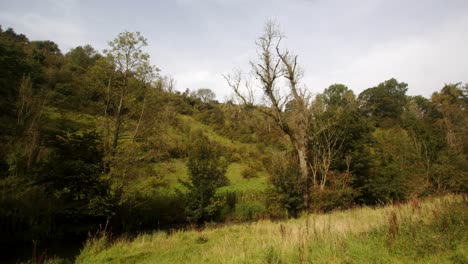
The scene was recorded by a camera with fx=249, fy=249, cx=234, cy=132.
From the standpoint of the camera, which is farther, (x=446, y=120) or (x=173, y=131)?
(x=446, y=120)

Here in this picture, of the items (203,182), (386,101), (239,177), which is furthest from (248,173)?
(386,101)

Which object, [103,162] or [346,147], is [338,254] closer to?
[103,162]

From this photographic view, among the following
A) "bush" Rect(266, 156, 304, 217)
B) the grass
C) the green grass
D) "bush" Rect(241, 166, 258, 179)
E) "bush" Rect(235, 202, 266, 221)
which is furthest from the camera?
"bush" Rect(241, 166, 258, 179)

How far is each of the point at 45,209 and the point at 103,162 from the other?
373 centimetres

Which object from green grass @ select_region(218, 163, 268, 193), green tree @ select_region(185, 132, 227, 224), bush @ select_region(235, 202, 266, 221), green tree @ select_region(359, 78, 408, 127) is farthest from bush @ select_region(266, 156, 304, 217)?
green tree @ select_region(359, 78, 408, 127)

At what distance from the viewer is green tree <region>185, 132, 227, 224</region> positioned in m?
16.5

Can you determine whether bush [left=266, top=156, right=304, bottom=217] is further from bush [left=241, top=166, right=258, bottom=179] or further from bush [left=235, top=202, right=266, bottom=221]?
bush [left=241, top=166, right=258, bottom=179]

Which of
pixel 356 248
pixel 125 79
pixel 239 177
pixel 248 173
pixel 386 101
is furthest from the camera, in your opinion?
pixel 386 101

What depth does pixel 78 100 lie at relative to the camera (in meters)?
13.9

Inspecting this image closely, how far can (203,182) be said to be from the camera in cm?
1692

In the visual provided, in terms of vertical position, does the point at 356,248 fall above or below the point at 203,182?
below

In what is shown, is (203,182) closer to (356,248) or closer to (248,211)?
(248,211)

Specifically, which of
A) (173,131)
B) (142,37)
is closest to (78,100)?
(142,37)

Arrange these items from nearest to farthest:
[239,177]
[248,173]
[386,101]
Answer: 1. [239,177]
2. [248,173]
3. [386,101]
